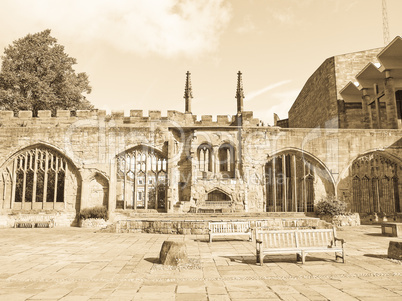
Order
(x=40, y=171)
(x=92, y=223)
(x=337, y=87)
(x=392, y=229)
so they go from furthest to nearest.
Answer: (x=337, y=87), (x=40, y=171), (x=92, y=223), (x=392, y=229)

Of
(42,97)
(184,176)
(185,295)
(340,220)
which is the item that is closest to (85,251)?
(185,295)

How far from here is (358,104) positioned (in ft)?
66.2

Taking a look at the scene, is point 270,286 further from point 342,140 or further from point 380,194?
point 380,194

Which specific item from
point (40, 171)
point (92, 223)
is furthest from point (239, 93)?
point (92, 223)

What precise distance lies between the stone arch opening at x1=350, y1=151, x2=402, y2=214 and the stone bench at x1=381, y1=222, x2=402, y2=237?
4732mm

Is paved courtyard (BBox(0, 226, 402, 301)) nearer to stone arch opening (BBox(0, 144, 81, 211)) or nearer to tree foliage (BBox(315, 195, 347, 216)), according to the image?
tree foliage (BBox(315, 195, 347, 216))

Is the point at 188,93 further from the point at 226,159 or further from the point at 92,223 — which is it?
the point at 92,223

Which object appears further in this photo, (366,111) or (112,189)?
(366,111)

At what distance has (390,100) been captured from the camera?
17.3 metres

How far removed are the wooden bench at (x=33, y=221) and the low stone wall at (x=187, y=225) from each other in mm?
4698

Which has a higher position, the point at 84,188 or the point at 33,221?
the point at 84,188

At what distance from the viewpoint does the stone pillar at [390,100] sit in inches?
669

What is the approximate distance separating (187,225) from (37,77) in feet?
51.4

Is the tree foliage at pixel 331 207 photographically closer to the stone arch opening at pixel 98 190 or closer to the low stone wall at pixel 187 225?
the low stone wall at pixel 187 225
